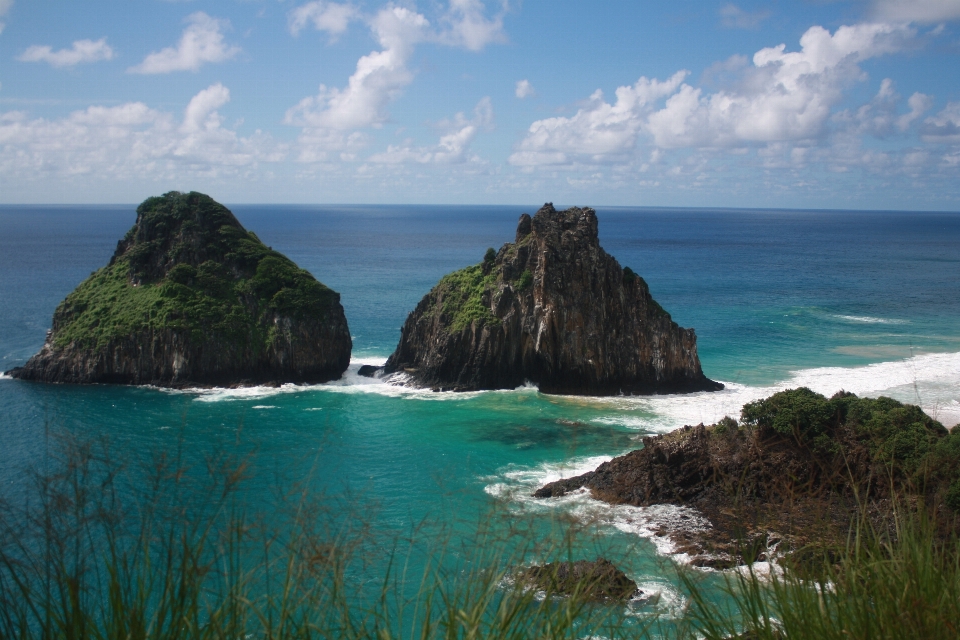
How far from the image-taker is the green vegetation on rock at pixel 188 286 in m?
53.1

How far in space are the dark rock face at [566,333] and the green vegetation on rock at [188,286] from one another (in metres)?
11.3

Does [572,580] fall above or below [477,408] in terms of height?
above

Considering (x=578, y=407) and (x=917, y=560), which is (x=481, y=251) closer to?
(x=578, y=407)

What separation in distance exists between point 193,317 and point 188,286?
12.9 ft

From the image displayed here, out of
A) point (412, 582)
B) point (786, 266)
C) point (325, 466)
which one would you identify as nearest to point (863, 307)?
point (786, 266)

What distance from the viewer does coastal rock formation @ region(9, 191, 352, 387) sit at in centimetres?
5206

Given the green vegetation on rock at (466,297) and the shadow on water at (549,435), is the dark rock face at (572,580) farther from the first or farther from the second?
the green vegetation on rock at (466,297)

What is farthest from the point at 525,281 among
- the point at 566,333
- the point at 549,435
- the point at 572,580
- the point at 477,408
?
the point at 572,580

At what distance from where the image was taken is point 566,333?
51156mm

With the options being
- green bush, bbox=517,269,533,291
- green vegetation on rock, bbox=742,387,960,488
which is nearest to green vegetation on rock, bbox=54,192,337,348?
green bush, bbox=517,269,533,291

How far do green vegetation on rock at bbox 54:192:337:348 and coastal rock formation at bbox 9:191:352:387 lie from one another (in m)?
0.08

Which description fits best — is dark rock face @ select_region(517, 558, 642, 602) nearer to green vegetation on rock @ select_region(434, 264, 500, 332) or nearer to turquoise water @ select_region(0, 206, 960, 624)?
turquoise water @ select_region(0, 206, 960, 624)

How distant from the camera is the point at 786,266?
136625 millimetres

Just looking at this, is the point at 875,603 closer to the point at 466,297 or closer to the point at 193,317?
the point at 466,297
